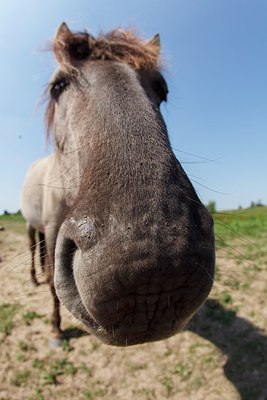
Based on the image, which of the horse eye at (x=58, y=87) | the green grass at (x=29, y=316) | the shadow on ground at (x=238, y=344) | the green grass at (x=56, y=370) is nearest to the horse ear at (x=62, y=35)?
the horse eye at (x=58, y=87)

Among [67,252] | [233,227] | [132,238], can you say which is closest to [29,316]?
[67,252]

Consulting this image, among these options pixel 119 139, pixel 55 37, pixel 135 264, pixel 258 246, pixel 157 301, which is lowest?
pixel 258 246

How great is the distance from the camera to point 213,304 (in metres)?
5.58

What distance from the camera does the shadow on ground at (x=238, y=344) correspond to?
3.68m

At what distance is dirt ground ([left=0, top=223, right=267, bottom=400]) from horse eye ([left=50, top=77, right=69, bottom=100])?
6.06 ft

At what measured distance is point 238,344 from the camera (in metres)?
4.42

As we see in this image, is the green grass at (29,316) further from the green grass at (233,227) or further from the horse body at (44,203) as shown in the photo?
the green grass at (233,227)

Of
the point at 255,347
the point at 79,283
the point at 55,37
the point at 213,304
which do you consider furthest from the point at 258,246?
the point at 79,283

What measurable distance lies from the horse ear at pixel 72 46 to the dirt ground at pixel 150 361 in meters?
2.21

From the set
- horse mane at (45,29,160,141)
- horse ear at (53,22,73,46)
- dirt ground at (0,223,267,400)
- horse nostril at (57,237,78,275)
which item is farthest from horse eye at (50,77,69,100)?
horse nostril at (57,237,78,275)

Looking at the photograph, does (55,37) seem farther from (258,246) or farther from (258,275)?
(258,246)

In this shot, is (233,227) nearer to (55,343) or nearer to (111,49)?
(55,343)

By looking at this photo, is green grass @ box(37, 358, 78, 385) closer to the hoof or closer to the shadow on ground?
the hoof

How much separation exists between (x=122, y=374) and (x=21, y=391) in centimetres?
126
